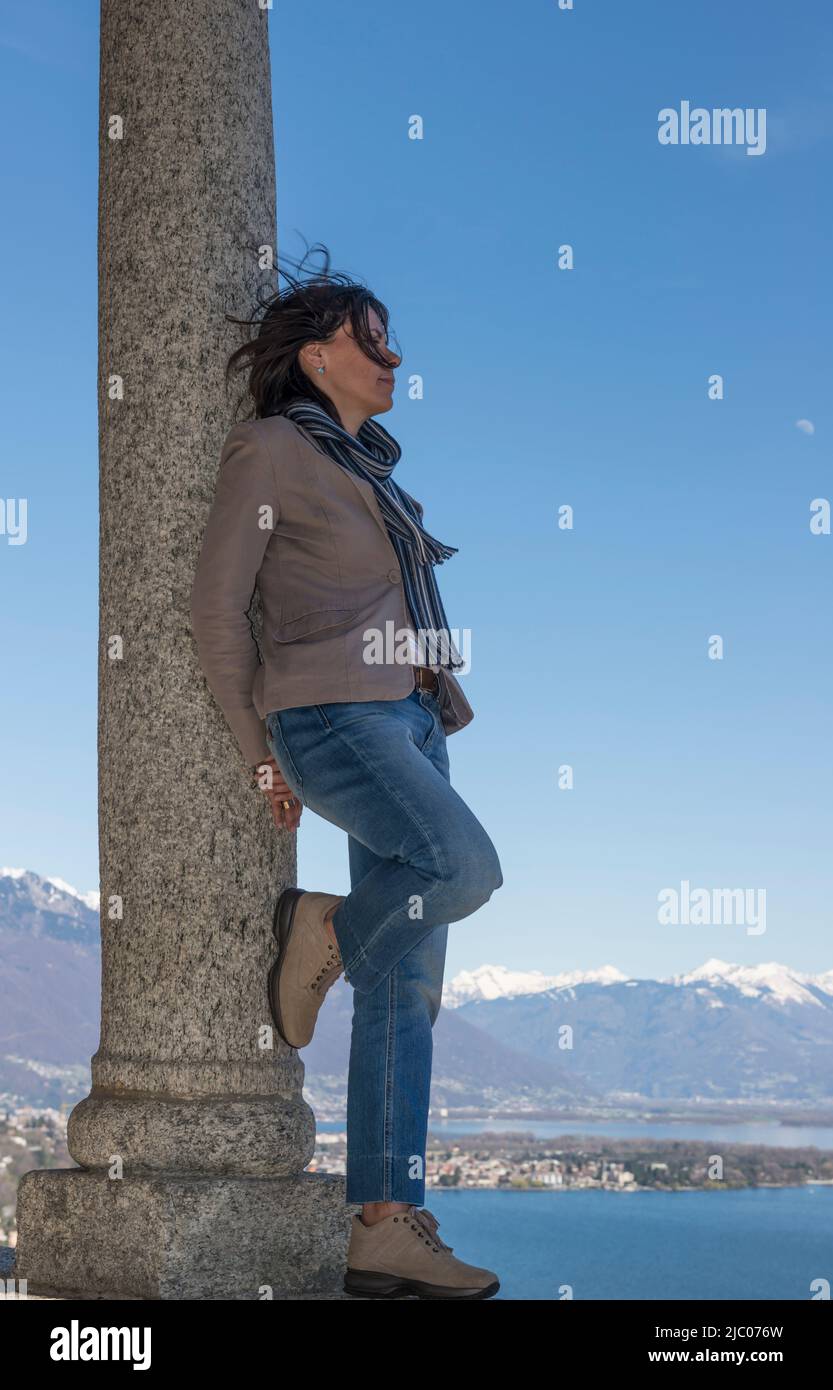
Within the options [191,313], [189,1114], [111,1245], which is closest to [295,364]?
[191,313]

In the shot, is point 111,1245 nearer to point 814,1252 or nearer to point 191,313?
point 191,313

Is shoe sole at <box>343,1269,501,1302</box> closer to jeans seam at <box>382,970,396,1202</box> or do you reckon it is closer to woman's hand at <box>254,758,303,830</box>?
jeans seam at <box>382,970,396,1202</box>

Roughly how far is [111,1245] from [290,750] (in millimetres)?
1570

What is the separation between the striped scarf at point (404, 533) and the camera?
4492 mm

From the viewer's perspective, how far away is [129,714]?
15.8 ft

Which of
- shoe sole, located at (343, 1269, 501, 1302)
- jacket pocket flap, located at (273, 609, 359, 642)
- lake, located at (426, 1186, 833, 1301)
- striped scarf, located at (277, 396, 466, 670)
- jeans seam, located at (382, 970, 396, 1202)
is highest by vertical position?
striped scarf, located at (277, 396, 466, 670)

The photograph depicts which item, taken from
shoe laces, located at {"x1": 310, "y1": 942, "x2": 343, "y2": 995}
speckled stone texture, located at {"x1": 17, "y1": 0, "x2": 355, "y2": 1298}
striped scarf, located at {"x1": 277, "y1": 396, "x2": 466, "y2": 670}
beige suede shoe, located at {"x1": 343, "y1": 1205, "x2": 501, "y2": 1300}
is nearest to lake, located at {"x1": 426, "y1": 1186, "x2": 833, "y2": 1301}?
speckled stone texture, located at {"x1": 17, "y1": 0, "x2": 355, "y2": 1298}

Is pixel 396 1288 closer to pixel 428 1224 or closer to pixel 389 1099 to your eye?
pixel 428 1224

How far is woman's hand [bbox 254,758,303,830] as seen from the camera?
4613mm

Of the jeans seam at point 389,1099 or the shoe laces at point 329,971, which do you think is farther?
the shoe laces at point 329,971

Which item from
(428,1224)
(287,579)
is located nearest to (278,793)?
(287,579)

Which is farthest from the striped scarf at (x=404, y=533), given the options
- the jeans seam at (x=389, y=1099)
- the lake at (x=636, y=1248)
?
the lake at (x=636, y=1248)

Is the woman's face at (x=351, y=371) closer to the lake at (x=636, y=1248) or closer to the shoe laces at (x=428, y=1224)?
the shoe laces at (x=428, y=1224)

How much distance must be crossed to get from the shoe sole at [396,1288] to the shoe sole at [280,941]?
0.87 meters
